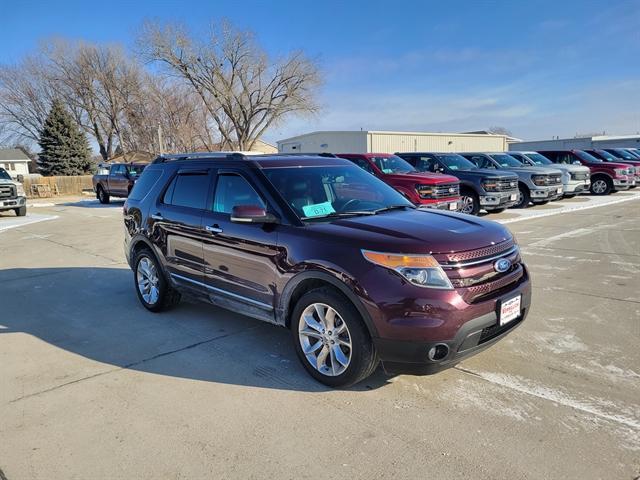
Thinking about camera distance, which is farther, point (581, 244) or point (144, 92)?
point (144, 92)

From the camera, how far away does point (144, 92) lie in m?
54.9

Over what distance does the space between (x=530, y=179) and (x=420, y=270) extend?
14.1 metres

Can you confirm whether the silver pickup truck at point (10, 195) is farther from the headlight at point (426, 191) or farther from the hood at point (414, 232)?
the hood at point (414, 232)

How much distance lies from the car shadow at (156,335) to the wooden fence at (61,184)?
103ft

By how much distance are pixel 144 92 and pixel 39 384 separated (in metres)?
57.2

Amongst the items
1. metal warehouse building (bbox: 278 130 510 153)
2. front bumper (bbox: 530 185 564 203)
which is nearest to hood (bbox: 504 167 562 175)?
front bumper (bbox: 530 185 564 203)

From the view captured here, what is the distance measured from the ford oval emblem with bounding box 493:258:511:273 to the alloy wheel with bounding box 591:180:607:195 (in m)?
20.1

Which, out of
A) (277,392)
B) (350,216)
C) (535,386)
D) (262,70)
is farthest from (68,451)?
(262,70)

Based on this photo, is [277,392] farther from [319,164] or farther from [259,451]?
[319,164]

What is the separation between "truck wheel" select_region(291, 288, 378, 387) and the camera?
3.37 m

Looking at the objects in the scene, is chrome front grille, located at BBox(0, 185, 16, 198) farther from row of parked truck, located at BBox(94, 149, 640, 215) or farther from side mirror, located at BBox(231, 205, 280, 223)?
A: side mirror, located at BBox(231, 205, 280, 223)

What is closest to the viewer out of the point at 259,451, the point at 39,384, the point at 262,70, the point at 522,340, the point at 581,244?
the point at 259,451

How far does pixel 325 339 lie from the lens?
11.9 ft

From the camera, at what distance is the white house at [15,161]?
74938 millimetres
